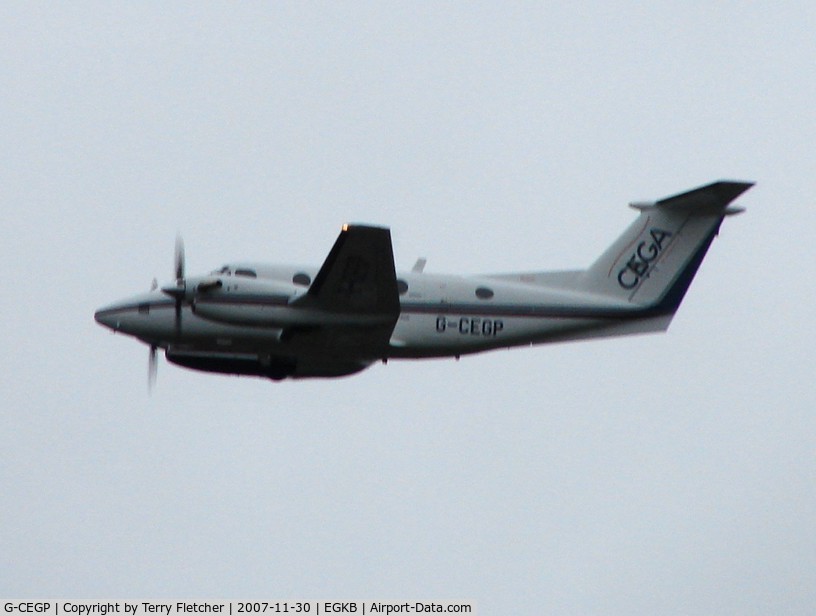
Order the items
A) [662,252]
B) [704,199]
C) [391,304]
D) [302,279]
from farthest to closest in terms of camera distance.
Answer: [662,252], [704,199], [302,279], [391,304]

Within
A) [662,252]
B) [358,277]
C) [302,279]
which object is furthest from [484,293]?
[662,252]

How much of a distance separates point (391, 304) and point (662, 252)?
6.64m

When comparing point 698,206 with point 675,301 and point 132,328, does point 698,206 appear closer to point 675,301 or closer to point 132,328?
point 675,301

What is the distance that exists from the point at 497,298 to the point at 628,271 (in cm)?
317

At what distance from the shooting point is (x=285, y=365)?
28984mm

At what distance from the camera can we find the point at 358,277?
26016 millimetres

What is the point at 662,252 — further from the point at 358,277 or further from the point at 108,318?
the point at 108,318

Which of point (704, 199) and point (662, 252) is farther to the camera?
point (662, 252)

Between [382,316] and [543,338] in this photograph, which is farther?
[543,338]

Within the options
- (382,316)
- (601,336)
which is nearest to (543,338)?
(601,336)

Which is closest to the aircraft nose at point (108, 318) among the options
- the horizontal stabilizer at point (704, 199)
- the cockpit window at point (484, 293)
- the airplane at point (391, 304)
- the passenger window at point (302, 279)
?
the airplane at point (391, 304)

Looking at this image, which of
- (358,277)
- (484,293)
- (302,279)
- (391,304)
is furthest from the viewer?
(484,293)

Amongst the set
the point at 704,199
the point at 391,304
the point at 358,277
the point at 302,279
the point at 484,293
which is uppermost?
the point at 704,199

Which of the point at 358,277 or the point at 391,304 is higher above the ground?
the point at 358,277
